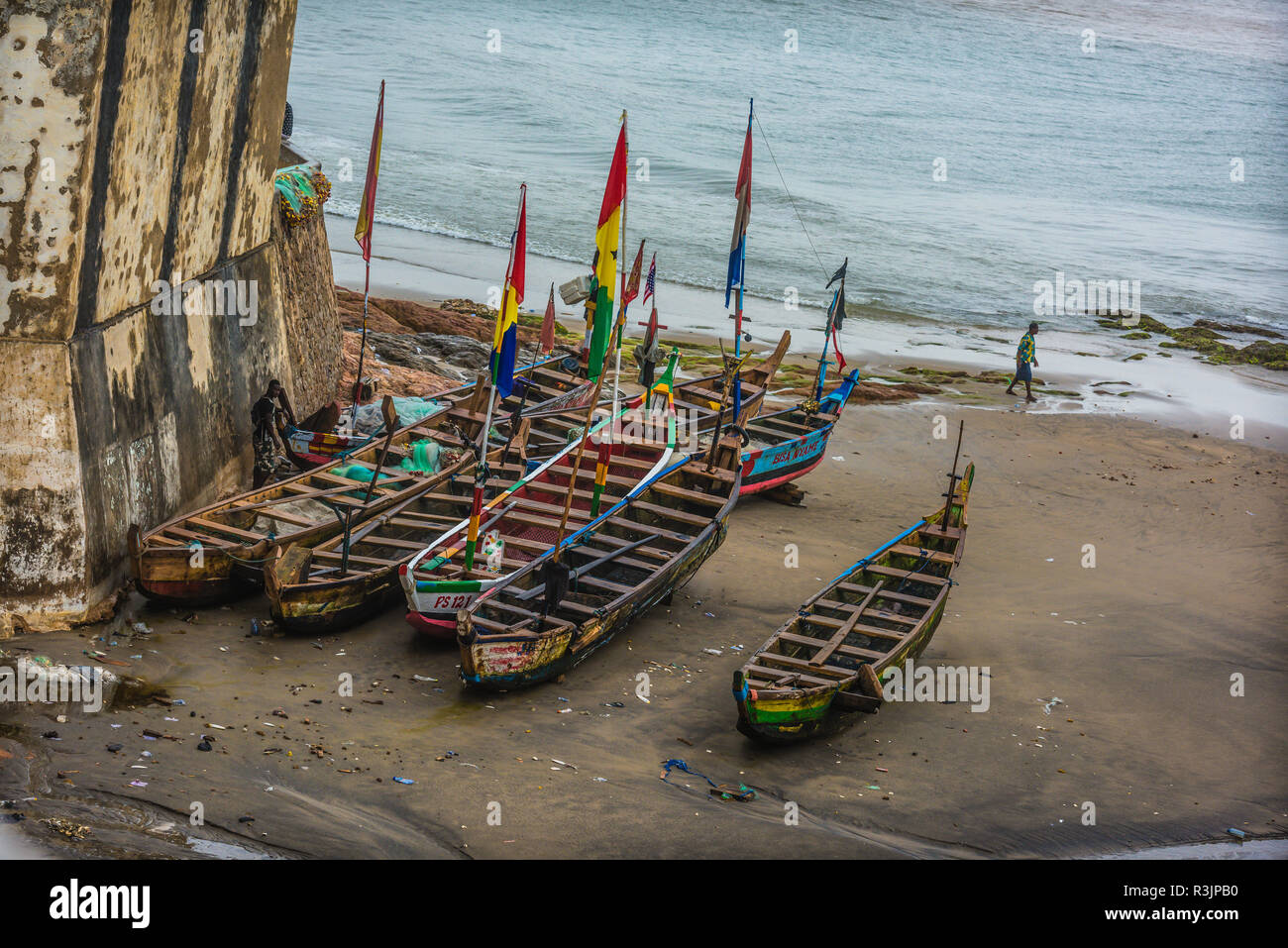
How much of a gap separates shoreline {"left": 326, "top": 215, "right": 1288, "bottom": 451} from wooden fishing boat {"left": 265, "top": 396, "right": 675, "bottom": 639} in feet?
40.5

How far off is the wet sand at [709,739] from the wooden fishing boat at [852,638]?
1.80ft

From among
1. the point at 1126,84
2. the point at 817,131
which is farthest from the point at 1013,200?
the point at 1126,84

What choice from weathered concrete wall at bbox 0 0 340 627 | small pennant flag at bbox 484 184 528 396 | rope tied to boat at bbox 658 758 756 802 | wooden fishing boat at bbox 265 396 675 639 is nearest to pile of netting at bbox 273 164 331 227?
weathered concrete wall at bbox 0 0 340 627

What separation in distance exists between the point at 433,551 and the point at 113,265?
4.05 meters

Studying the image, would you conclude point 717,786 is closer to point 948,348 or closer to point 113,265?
point 113,265

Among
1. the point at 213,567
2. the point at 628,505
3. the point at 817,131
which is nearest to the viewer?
the point at 213,567

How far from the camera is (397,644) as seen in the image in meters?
12.0

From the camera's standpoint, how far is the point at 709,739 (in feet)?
36.2

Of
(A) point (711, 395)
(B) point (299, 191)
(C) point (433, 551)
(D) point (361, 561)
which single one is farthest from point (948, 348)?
(D) point (361, 561)

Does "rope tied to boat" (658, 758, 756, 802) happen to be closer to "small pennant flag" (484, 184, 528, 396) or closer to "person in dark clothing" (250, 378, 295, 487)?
"small pennant flag" (484, 184, 528, 396)

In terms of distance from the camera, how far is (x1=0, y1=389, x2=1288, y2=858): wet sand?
884 centimetres

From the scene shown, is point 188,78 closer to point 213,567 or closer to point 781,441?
point 213,567

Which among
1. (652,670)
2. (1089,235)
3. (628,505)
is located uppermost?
(1089,235)

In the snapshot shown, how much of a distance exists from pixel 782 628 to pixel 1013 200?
47.5 m
